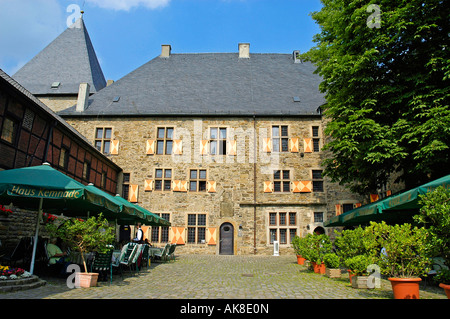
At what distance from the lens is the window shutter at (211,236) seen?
18219mm

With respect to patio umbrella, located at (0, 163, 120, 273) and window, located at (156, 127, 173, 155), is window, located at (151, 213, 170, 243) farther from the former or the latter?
patio umbrella, located at (0, 163, 120, 273)

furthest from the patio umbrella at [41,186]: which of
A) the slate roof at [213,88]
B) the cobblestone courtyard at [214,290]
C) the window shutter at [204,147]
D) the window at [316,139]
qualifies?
the window at [316,139]

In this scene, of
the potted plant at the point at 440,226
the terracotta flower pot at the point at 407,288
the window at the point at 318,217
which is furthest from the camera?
the window at the point at 318,217

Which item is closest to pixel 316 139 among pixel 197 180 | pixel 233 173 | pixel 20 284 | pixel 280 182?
pixel 280 182

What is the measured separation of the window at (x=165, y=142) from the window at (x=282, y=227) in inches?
276

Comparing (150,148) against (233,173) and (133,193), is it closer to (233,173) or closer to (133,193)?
(133,193)

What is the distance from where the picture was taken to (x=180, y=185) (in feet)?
62.2

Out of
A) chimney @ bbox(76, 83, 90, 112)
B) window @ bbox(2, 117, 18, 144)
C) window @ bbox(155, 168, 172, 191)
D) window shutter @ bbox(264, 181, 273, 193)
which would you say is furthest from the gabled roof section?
window shutter @ bbox(264, 181, 273, 193)

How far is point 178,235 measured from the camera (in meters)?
18.3

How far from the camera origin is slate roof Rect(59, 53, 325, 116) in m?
20.3

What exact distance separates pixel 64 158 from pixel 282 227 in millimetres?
11495

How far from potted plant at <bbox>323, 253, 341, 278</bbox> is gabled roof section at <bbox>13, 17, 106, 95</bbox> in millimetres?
21250

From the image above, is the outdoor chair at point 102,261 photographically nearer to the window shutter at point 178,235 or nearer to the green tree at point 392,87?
the green tree at point 392,87
